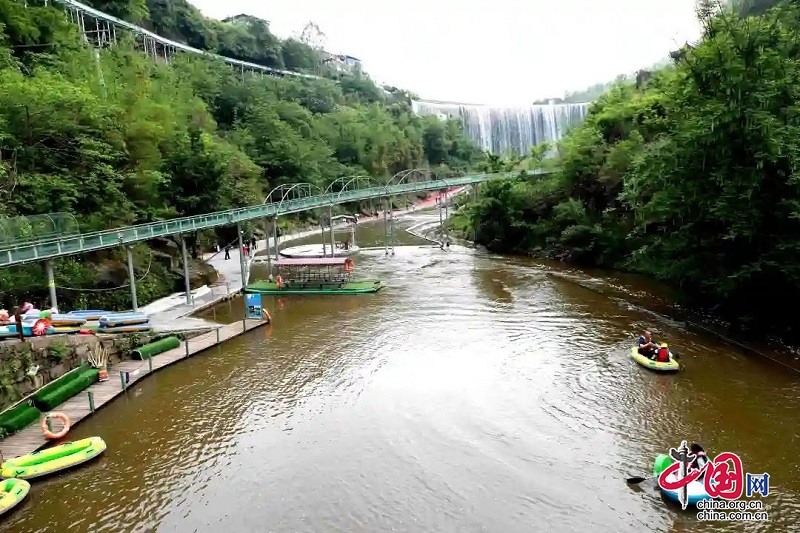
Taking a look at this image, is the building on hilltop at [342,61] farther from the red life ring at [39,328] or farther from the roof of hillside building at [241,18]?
the red life ring at [39,328]

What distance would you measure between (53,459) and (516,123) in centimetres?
11804

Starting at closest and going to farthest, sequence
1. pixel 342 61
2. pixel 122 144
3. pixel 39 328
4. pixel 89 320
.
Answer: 1. pixel 39 328
2. pixel 89 320
3. pixel 122 144
4. pixel 342 61

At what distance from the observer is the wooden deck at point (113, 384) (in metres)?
16.8

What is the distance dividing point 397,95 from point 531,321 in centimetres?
12848

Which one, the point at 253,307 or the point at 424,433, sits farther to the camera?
the point at 253,307

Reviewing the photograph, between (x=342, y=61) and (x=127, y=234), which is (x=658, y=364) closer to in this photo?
(x=127, y=234)

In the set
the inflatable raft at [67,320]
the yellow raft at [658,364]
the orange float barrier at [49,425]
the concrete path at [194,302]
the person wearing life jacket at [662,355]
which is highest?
the inflatable raft at [67,320]

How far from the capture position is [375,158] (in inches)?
4075

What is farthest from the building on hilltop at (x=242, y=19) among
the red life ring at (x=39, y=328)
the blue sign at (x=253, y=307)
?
the red life ring at (x=39, y=328)

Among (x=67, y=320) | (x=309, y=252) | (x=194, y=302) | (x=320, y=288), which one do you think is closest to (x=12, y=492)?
(x=67, y=320)

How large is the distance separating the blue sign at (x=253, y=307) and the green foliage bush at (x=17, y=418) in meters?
12.9

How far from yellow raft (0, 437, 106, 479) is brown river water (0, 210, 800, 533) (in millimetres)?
379

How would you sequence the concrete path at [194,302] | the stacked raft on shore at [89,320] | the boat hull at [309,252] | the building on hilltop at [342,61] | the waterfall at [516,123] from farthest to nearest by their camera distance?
the building on hilltop at [342,61], the waterfall at [516,123], the boat hull at [309,252], the concrete path at [194,302], the stacked raft on shore at [89,320]

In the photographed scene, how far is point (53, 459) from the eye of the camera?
1577cm
